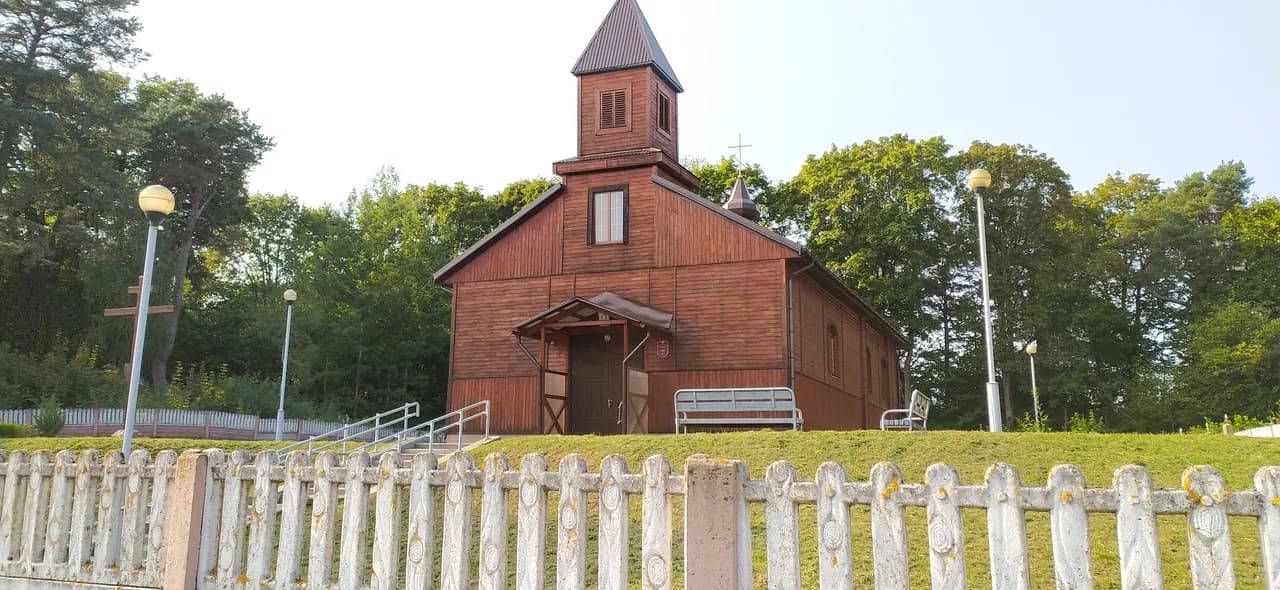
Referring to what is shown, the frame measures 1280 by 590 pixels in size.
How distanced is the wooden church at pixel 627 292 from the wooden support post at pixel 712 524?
14.3m

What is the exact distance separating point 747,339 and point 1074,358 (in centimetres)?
2862

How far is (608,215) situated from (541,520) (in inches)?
678

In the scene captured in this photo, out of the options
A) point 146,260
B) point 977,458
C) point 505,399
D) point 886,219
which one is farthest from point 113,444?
point 886,219

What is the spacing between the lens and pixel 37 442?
2062 centimetres

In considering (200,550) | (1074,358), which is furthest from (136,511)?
(1074,358)

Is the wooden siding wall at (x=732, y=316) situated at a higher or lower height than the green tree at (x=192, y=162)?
lower

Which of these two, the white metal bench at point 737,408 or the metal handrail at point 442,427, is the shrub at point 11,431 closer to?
the metal handrail at point 442,427

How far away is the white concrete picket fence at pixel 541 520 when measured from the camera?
5125 millimetres

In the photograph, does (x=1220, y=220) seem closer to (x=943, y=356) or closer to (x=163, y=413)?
(x=943, y=356)

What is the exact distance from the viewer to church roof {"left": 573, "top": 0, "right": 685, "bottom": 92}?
24578 mm

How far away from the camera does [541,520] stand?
6.46m

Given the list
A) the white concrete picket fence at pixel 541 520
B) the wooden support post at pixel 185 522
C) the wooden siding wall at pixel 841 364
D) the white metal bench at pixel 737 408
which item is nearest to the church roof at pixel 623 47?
the wooden siding wall at pixel 841 364

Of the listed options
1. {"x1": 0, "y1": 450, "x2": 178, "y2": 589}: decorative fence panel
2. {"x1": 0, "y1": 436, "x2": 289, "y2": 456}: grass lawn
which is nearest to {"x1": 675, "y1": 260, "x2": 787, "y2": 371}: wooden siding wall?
{"x1": 0, "y1": 436, "x2": 289, "y2": 456}: grass lawn

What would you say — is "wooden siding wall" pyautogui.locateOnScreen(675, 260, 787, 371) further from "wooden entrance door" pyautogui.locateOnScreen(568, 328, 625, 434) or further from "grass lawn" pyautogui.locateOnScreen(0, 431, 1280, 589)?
"grass lawn" pyautogui.locateOnScreen(0, 431, 1280, 589)
